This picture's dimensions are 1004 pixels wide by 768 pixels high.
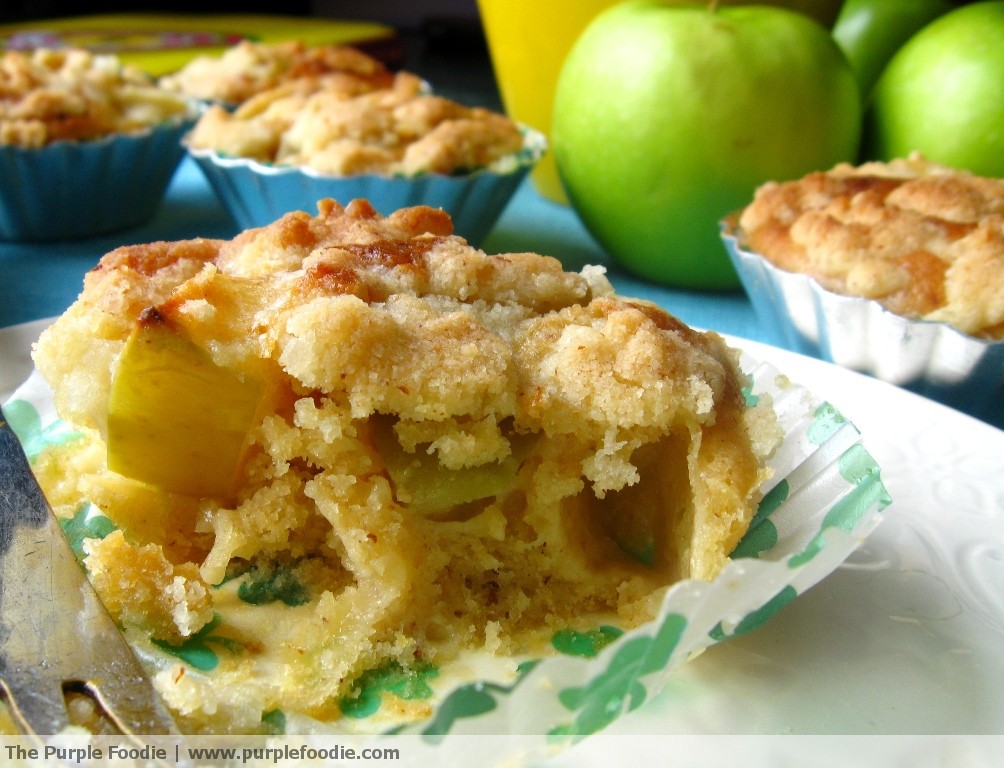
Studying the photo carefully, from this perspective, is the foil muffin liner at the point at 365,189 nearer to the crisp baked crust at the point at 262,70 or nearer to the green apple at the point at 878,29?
the crisp baked crust at the point at 262,70

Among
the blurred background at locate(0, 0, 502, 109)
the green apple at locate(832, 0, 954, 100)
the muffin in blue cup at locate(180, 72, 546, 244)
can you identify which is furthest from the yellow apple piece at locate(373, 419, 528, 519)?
the blurred background at locate(0, 0, 502, 109)

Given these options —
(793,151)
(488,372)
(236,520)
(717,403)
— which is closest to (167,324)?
(236,520)

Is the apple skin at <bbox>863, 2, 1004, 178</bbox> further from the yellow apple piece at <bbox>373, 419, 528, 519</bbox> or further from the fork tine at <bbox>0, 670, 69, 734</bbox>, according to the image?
the fork tine at <bbox>0, 670, 69, 734</bbox>

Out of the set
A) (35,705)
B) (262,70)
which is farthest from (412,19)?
(35,705)

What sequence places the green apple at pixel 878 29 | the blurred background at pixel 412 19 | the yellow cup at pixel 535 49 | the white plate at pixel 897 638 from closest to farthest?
the white plate at pixel 897 638 < the green apple at pixel 878 29 < the yellow cup at pixel 535 49 < the blurred background at pixel 412 19

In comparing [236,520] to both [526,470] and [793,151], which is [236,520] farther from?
[793,151]

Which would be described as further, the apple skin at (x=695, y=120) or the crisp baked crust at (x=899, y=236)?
the apple skin at (x=695, y=120)

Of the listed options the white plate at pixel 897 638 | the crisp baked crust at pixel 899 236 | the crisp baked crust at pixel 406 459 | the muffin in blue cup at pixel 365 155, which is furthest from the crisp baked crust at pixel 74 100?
the white plate at pixel 897 638
